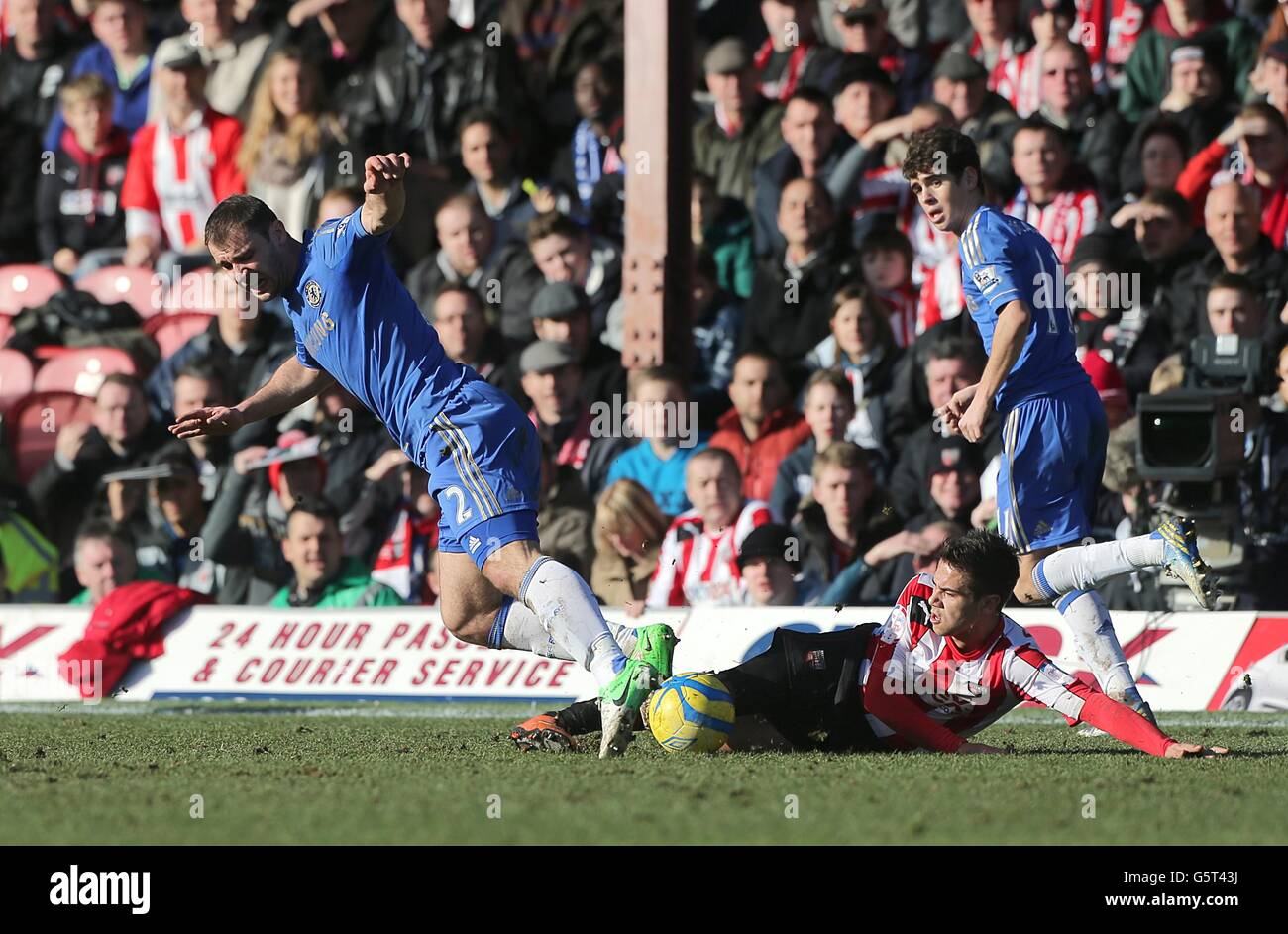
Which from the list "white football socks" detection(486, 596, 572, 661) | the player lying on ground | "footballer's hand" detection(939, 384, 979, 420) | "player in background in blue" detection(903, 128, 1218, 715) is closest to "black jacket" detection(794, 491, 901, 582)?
"player in background in blue" detection(903, 128, 1218, 715)

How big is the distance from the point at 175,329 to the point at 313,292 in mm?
5996

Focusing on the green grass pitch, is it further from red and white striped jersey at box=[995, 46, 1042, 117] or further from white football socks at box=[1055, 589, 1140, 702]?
red and white striped jersey at box=[995, 46, 1042, 117]

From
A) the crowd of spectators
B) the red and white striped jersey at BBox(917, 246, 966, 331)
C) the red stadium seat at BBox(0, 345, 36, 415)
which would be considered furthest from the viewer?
the red stadium seat at BBox(0, 345, 36, 415)

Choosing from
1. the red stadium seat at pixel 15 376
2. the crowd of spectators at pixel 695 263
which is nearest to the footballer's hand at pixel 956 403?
the crowd of spectators at pixel 695 263

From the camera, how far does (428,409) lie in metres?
6.98

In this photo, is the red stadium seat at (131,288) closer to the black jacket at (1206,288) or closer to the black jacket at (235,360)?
the black jacket at (235,360)

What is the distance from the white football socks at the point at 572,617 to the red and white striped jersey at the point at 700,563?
3.39 metres

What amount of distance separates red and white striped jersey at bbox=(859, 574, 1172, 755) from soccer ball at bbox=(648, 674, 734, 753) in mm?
525

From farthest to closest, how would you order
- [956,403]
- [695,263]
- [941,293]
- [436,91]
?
[436,91] < [695,263] < [941,293] < [956,403]

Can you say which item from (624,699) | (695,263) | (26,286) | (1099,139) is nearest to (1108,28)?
(1099,139)

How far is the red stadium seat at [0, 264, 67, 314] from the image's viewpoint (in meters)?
13.6

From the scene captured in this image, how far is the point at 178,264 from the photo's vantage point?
43.1ft

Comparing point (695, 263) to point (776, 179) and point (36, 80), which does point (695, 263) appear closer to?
point (776, 179)
